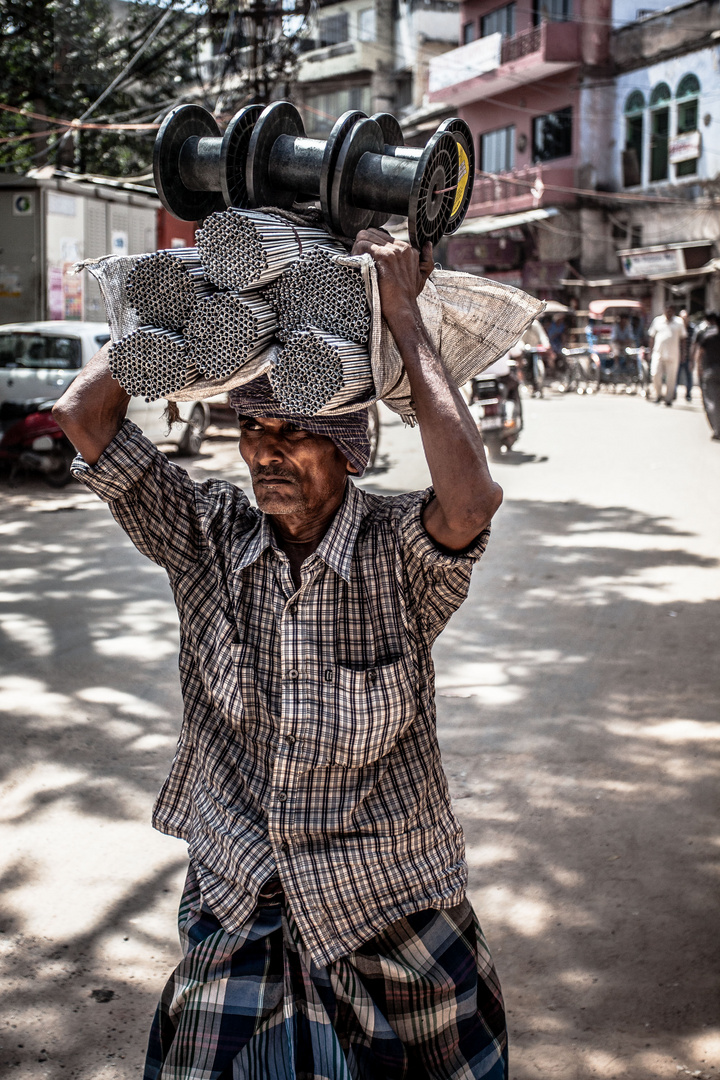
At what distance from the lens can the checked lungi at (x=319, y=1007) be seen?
1748 millimetres

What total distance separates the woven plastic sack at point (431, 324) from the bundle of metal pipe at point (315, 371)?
0.07ft

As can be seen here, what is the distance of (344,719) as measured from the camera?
5.90 feet

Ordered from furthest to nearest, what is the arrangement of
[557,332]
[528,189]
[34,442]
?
[528,189] → [557,332] → [34,442]

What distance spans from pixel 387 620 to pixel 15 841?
2.30 m

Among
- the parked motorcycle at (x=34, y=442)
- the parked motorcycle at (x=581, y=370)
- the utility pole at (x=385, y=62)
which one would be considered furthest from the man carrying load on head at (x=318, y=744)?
the utility pole at (x=385, y=62)

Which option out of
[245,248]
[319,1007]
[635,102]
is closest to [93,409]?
[245,248]

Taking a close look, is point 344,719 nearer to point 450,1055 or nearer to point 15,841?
point 450,1055

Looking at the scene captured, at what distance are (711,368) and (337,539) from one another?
43.3 ft

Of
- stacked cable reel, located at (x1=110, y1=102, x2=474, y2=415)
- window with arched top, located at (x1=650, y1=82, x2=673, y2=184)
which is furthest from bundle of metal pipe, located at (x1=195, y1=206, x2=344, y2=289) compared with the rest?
window with arched top, located at (x1=650, y1=82, x2=673, y2=184)

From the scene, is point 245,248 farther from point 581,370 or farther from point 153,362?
point 581,370

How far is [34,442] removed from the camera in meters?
10.9

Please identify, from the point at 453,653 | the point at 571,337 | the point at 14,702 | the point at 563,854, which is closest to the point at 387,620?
the point at 563,854

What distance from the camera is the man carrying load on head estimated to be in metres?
1.76

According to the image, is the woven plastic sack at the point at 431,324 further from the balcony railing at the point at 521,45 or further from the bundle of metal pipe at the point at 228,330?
the balcony railing at the point at 521,45
